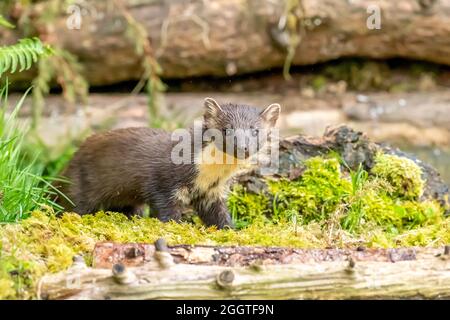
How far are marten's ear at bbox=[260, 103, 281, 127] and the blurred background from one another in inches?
125

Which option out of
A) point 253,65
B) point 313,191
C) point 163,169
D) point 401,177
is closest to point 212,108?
point 163,169

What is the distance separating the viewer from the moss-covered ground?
515cm

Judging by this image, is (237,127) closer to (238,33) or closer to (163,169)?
(163,169)

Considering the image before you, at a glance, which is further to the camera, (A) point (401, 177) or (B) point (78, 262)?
(A) point (401, 177)

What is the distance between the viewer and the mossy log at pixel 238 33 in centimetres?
1061

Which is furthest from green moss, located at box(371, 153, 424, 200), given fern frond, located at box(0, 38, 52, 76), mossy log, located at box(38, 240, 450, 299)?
fern frond, located at box(0, 38, 52, 76)

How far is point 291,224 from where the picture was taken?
6570 mm

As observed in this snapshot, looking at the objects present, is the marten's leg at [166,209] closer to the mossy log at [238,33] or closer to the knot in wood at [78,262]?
the knot in wood at [78,262]

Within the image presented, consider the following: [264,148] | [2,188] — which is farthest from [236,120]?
[2,188]

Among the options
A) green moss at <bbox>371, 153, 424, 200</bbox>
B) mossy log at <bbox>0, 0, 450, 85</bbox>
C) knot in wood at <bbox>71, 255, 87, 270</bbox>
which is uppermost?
mossy log at <bbox>0, 0, 450, 85</bbox>

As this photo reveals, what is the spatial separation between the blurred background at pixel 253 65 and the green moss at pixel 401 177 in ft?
9.70

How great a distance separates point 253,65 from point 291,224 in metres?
4.99

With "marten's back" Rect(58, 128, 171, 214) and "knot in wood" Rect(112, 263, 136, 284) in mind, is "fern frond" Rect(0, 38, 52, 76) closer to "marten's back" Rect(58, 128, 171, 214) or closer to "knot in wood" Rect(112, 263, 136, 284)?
"marten's back" Rect(58, 128, 171, 214)
